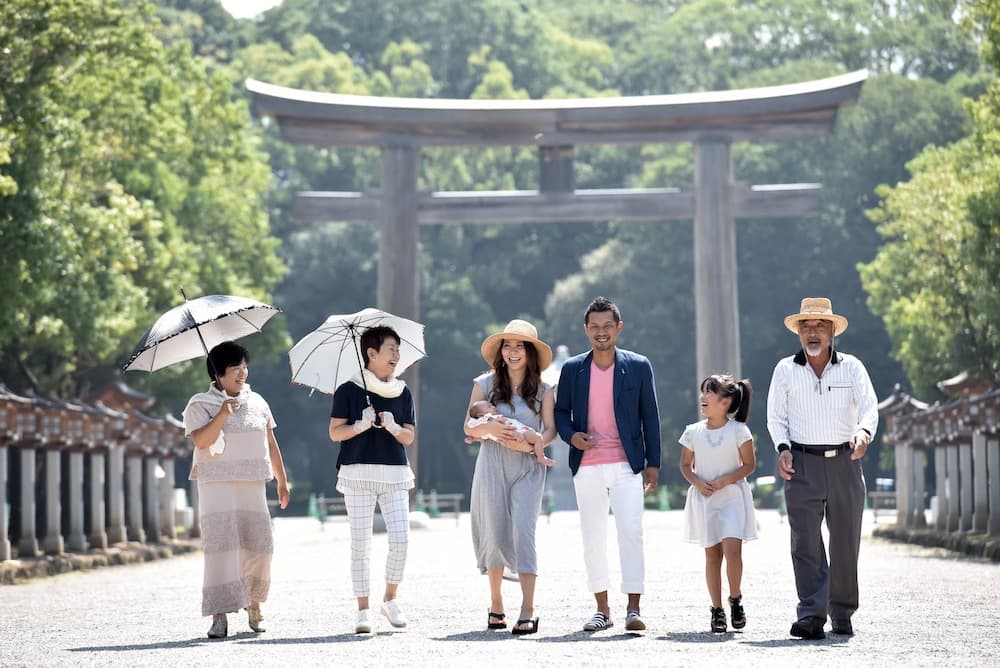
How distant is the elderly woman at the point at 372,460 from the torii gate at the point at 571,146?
18975 millimetres

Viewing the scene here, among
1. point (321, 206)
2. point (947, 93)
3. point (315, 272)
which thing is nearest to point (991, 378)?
point (321, 206)

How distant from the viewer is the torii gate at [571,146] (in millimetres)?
28469

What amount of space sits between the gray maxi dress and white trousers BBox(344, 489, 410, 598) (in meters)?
0.40

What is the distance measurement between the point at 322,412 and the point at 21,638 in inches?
1682

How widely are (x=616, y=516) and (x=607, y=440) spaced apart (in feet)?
1.28

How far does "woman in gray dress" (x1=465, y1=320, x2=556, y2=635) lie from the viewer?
9.19 metres

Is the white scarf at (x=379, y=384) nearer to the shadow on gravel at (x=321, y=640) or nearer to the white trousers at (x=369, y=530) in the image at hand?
the white trousers at (x=369, y=530)

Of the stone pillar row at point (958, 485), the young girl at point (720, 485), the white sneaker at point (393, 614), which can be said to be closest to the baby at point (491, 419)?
the young girl at point (720, 485)

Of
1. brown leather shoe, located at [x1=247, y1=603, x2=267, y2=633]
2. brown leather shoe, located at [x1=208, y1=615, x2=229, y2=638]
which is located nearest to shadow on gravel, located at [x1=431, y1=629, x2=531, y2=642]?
brown leather shoe, located at [x1=247, y1=603, x2=267, y2=633]

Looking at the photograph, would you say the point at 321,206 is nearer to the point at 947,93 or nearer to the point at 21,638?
the point at 21,638

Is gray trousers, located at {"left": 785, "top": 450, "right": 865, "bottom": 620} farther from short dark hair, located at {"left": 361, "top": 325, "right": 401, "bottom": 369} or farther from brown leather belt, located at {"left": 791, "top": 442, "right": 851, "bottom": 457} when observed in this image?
short dark hair, located at {"left": 361, "top": 325, "right": 401, "bottom": 369}

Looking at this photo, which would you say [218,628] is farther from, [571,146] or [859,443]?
[571,146]

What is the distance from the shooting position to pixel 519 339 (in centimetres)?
934

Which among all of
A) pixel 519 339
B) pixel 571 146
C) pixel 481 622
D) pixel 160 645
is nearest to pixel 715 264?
pixel 571 146
